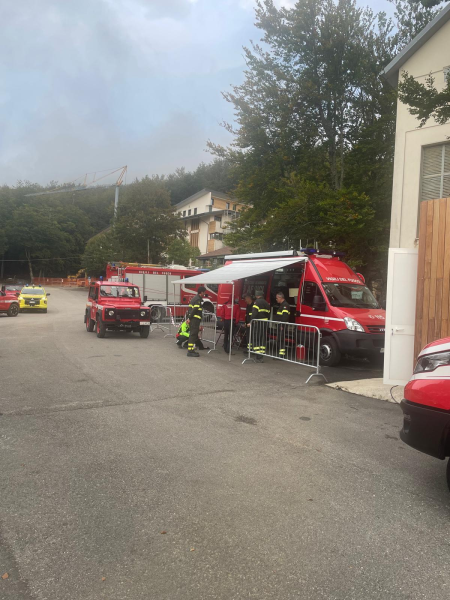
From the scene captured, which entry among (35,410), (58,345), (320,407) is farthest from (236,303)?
(35,410)

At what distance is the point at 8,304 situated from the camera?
24922 millimetres

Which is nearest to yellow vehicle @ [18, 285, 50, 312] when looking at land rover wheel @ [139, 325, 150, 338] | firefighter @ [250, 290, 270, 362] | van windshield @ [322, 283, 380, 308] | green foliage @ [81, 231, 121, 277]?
land rover wheel @ [139, 325, 150, 338]

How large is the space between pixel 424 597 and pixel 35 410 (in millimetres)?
5322

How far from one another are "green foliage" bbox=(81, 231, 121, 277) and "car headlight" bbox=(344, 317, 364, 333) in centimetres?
4051

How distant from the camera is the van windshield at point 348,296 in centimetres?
1152

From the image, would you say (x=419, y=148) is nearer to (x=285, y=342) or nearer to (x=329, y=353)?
(x=329, y=353)

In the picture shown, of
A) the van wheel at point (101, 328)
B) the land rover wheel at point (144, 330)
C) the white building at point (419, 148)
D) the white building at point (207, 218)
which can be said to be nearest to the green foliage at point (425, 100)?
the white building at point (419, 148)

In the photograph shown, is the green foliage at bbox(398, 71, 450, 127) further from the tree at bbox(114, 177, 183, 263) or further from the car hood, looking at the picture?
the tree at bbox(114, 177, 183, 263)

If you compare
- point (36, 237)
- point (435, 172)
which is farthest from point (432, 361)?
point (36, 237)

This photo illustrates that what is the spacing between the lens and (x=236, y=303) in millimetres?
14586

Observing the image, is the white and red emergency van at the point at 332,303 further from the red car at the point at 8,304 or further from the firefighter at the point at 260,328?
the red car at the point at 8,304

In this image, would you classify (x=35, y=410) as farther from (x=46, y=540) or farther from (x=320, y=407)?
(x=320, y=407)

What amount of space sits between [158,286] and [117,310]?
810cm

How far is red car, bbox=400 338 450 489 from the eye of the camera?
3.81 m
